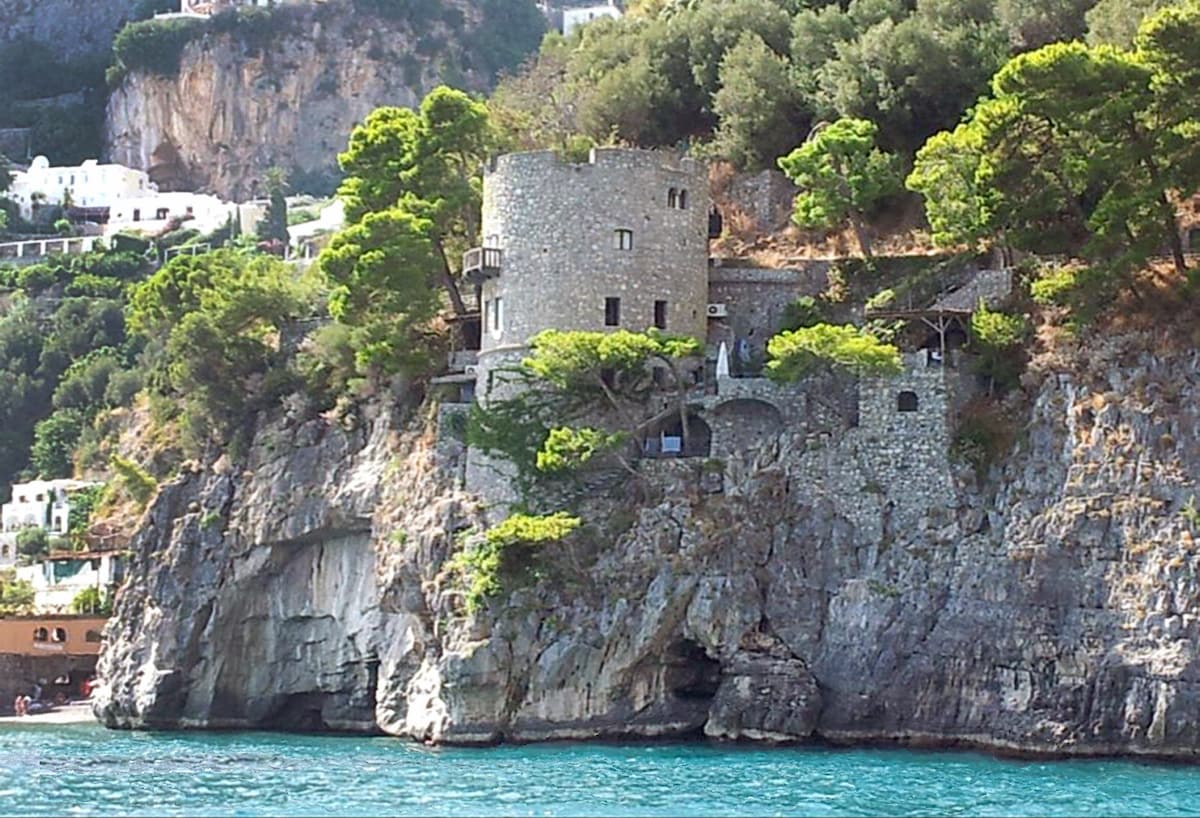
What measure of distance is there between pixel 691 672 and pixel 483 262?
1273 centimetres

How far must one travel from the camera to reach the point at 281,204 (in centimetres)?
12488

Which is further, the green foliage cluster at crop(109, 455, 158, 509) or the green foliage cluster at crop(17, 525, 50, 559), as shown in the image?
the green foliage cluster at crop(17, 525, 50, 559)

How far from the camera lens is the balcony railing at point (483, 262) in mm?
60875

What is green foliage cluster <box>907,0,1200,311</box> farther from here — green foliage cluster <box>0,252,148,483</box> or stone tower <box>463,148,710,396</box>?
green foliage cluster <box>0,252,148,483</box>

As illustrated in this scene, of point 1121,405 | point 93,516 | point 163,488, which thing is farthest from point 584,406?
point 93,516

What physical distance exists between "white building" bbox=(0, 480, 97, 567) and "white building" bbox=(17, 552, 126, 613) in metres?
4.03

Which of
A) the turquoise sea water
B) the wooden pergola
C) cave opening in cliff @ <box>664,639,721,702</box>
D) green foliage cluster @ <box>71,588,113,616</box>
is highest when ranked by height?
the wooden pergola

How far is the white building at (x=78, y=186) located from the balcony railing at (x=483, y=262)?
71.5m

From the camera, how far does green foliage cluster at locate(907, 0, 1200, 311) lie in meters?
53.5

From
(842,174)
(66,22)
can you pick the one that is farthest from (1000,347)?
(66,22)

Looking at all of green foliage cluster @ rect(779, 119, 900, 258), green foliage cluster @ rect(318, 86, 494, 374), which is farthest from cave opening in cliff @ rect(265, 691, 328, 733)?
green foliage cluster @ rect(779, 119, 900, 258)

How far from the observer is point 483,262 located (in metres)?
60.9

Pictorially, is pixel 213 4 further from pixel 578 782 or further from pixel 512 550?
pixel 578 782

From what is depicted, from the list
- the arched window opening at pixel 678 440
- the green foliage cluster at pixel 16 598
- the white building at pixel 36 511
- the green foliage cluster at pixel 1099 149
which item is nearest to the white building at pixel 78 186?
the white building at pixel 36 511
